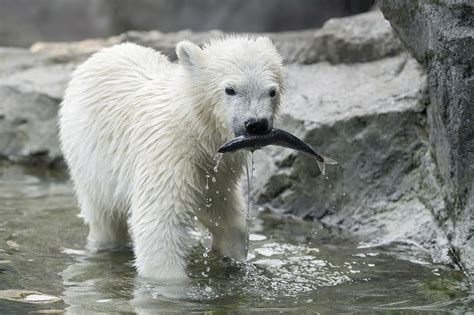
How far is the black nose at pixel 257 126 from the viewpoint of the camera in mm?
5062

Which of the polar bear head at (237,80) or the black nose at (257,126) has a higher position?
the polar bear head at (237,80)

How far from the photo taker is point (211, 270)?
5.83 m

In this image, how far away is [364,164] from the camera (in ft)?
23.4

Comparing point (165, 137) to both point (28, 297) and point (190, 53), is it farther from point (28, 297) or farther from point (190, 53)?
point (28, 297)

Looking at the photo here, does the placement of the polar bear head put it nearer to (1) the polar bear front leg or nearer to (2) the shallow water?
(1) the polar bear front leg

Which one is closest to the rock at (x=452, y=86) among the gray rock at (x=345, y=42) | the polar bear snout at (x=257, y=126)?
the polar bear snout at (x=257, y=126)

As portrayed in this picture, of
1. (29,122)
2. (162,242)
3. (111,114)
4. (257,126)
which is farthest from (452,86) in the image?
(29,122)

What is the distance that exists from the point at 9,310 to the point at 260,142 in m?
1.68

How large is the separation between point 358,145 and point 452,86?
1.80 meters

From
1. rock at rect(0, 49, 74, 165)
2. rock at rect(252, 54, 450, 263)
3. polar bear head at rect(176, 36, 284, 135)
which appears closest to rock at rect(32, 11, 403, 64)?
rock at rect(252, 54, 450, 263)

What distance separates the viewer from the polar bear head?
517cm

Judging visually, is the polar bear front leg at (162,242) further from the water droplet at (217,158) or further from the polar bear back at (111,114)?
the polar bear back at (111,114)

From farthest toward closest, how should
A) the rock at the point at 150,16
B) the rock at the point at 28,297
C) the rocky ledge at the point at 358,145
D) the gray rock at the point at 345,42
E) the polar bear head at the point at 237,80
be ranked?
the rock at the point at 150,16 → the gray rock at the point at 345,42 → the rocky ledge at the point at 358,145 → the polar bear head at the point at 237,80 → the rock at the point at 28,297

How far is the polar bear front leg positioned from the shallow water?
10 centimetres
